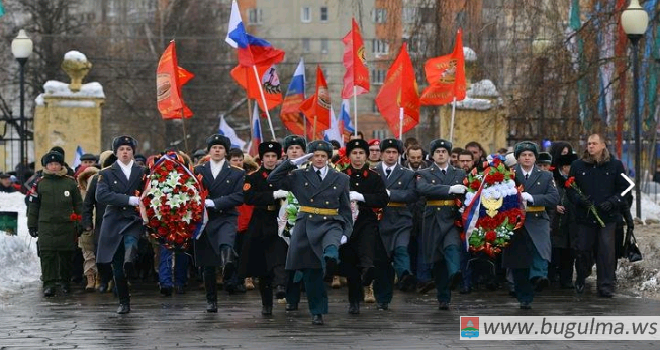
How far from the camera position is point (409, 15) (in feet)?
90.4

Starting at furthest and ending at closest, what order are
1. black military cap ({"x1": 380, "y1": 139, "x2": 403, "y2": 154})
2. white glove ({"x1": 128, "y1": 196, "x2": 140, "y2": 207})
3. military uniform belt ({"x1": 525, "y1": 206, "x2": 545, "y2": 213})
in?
1. black military cap ({"x1": 380, "y1": 139, "x2": 403, "y2": 154})
2. military uniform belt ({"x1": 525, "y1": 206, "x2": 545, "y2": 213})
3. white glove ({"x1": 128, "y1": 196, "x2": 140, "y2": 207})

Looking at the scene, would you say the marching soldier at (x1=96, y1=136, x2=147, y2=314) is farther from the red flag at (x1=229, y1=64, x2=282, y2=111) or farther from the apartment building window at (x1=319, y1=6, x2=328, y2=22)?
the apartment building window at (x1=319, y1=6, x2=328, y2=22)

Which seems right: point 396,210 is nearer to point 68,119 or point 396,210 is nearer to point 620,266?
point 620,266

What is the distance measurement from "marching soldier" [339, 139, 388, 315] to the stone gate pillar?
47.9 ft

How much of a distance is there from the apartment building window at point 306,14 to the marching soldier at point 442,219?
7075 cm

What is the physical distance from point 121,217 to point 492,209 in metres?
3.74

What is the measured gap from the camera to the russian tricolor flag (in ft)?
77.8

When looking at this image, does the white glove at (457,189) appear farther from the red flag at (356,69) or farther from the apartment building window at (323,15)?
the apartment building window at (323,15)

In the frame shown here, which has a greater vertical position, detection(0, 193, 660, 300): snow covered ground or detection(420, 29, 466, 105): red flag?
detection(420, 29, 466, 105): red flag

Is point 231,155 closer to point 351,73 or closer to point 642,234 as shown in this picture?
point 351,73

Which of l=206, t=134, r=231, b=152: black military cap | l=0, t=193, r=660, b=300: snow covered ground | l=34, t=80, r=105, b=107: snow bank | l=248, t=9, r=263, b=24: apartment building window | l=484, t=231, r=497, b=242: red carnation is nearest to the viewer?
l=206, t=134, r=231, b=152: black military cap

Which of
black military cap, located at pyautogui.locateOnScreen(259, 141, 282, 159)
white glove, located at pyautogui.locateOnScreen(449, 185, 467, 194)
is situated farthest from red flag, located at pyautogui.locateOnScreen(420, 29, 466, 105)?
black military cap, located at pyautogui.locateOnScreen(259, 141, 282, 159)

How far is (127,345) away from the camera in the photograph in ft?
45.3

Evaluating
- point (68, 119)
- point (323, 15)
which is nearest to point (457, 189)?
point (68, 119)
